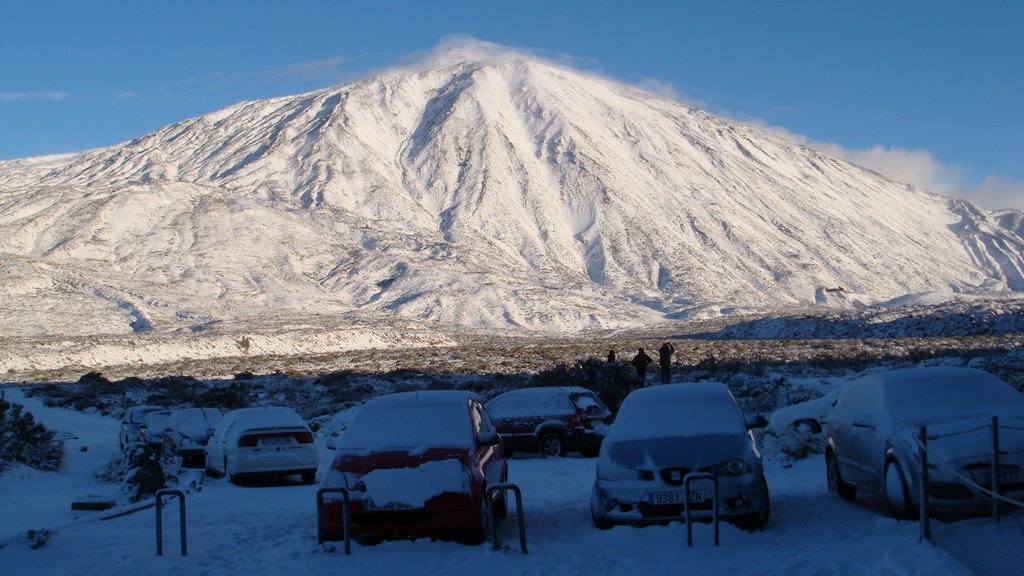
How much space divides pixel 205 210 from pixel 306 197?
17574 mm

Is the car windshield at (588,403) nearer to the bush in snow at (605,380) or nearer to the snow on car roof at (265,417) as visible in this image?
the bush in snow at (605,380)

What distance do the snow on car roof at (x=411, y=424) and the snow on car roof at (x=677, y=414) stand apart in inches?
68.3

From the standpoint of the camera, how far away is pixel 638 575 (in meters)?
9.36

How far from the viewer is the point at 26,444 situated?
20953 mm

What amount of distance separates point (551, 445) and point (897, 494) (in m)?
11.1

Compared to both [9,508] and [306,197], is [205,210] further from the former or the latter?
[9,508]

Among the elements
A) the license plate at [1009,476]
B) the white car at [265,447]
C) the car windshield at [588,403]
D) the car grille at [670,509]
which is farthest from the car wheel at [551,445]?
the license plate at [1009,476]

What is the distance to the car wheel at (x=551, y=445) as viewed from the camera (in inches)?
833

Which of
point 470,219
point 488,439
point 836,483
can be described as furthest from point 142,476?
point 470,219

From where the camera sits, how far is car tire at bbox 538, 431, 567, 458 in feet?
69.4

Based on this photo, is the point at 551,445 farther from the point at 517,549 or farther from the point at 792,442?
the point at 517,549

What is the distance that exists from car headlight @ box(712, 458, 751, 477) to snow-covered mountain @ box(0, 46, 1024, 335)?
79047 mm

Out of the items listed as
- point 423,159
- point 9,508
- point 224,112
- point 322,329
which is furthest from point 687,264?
point 9,508

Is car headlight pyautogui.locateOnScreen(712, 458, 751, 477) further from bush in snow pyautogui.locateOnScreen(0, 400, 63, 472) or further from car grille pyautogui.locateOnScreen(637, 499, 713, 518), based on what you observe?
bush in snow pyautogui.locateOnScreen(0, 400, 63, 472)
